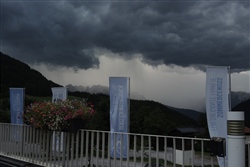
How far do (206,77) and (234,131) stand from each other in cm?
278

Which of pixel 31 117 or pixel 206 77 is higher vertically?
pixel 206 77

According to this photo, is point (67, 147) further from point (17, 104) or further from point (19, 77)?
point (19, 77)

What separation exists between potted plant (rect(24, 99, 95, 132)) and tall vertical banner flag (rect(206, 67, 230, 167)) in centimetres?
234

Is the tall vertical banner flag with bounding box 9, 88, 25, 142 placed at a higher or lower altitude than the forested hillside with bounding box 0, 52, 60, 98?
lower

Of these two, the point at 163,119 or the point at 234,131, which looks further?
the point at 163,119

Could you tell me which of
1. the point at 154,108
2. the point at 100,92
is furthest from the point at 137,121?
the point at 100,92

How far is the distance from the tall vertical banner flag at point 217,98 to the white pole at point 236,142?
8.38ft

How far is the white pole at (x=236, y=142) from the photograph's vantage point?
3369 millimetres

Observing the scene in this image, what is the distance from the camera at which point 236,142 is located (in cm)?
338

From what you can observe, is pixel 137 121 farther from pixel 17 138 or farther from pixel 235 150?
pixel 235 150

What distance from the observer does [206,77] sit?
6.05 meters

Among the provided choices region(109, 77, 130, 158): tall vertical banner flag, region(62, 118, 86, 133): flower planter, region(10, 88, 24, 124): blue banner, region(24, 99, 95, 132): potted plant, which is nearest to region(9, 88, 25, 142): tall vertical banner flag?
region(10, 88, 24, 124): blue banner

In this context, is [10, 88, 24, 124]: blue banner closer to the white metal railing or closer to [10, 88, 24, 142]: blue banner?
[10, 88, 24, 142]: blue banner

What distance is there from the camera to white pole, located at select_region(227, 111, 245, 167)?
337cm
